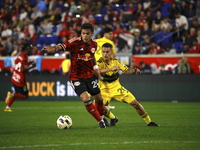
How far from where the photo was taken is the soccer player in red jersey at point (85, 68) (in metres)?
9.38

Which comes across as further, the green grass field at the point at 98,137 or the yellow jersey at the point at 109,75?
the yellow jersey at the point at 109,75

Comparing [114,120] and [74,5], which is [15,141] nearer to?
[114,120]

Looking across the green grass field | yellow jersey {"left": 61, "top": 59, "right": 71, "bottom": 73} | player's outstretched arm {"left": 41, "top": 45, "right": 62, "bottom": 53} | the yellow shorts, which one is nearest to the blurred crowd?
yellow jersey {"left": 61, "top": 59, "right": 71, "bottom": 73}

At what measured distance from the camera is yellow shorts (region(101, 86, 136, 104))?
9.91 m

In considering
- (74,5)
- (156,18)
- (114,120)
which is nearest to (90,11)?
(74,5)

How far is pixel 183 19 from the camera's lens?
72.6ft

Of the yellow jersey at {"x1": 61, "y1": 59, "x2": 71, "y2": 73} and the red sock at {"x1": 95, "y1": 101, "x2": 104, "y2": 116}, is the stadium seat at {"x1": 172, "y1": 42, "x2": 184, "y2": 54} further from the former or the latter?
the red sock at {"x1": 95, "y1": 101, "x2": 104, "y2": 116}

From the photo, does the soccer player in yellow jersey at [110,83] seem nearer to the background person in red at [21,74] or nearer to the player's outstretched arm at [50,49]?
the player's outstretched arm at [50,49]

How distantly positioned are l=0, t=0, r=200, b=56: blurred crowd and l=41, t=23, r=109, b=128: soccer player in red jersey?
11.4m

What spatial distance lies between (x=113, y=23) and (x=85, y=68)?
1530 cm

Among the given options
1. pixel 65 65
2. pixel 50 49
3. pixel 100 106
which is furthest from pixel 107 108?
pixel 65 65

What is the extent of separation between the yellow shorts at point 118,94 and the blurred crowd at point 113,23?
10.9 meters

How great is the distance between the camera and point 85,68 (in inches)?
376

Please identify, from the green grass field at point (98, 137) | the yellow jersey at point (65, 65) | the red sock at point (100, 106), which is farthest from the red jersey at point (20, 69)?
the yellow jersey at point (65, 65)
